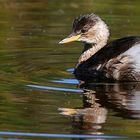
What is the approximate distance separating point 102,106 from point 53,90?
3.22ft

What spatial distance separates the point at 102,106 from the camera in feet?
32.2

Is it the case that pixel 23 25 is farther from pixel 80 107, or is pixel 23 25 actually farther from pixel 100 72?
pixel 80 107

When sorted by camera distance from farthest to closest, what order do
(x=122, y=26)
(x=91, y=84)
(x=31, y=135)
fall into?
1. (x=122, y=26)
2. (x=91, y=84)
3. (x=31, y=135)

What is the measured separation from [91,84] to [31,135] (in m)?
3.04

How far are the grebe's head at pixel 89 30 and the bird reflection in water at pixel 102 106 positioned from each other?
1729 millimetres

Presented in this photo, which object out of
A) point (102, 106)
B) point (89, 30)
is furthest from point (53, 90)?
point (89, 30)

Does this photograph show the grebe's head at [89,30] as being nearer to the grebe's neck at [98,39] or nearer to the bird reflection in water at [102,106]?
the grebe's neck at [98,39]

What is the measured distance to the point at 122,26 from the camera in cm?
1603

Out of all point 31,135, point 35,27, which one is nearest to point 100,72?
point 31,135

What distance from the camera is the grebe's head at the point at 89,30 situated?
1287cm

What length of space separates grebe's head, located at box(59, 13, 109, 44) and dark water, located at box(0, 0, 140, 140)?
440 mm

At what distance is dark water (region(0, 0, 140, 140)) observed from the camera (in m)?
8.74

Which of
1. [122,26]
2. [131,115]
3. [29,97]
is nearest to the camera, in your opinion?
[131,115]

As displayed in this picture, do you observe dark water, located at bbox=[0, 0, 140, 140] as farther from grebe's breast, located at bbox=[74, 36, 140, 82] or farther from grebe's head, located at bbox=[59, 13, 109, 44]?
grebe's head, located at bbox=[59, 13, 109, 44]
